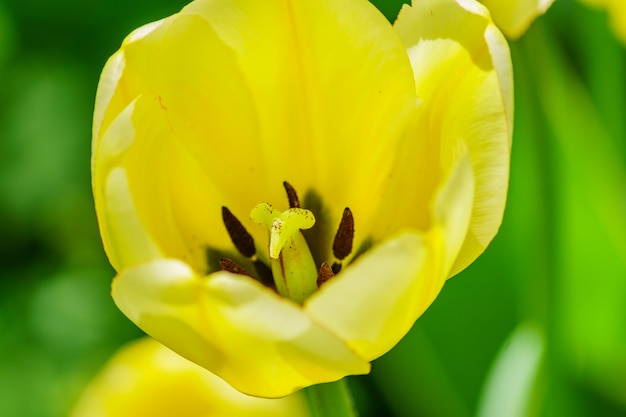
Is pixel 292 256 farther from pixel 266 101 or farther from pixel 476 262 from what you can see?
pixel 476 262

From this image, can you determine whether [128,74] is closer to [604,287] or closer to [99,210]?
[99,210]

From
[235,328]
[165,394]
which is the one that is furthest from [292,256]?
[165,394]

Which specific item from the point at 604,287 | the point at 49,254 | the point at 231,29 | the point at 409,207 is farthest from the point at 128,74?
the point at 49,254

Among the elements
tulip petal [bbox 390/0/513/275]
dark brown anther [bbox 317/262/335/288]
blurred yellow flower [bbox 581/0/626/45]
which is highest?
tulip petal [bbox 390/0/513/275]

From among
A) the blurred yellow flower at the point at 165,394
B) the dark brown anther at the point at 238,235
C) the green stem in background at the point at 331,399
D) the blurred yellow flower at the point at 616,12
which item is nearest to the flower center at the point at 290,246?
the dark brown anther at the point at 238,235

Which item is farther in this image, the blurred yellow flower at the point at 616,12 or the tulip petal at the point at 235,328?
the blurred yellow flower at the point at 616,12

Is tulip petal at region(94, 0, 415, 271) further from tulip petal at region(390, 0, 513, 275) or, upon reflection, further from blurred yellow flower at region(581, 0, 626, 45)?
blurred yellow flower at region(581, 0, 626, 45)

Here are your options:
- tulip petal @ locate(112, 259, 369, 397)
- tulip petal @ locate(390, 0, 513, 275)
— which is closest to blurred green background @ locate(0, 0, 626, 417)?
tulip petal @ locate(390, 0, 513, 275)

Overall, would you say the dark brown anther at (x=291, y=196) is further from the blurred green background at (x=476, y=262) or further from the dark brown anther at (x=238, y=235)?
the blurred green background at (x=476, y=262)
